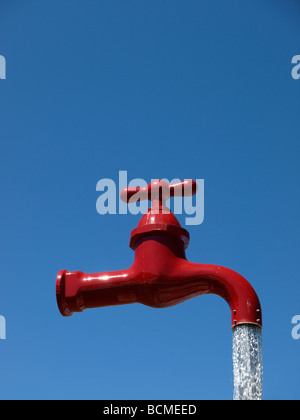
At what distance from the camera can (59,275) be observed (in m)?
4.90

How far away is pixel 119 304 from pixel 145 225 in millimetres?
492

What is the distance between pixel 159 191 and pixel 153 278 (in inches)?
22.5

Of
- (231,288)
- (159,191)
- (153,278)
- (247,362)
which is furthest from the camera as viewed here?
(159,191)

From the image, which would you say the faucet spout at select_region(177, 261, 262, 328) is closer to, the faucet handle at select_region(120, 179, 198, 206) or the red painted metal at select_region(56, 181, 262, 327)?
the red painted metal at select_region(56, 181, 262, 327)

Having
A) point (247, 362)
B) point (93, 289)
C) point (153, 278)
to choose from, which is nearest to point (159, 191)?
point (153, 278)

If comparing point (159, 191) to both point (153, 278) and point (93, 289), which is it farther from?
point (93, 289)

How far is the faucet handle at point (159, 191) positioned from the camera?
5.04 metres

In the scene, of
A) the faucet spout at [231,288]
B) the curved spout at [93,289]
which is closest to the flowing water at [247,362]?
the faucet spout at [231,288]

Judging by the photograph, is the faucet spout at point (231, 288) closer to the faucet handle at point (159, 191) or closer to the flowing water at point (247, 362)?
the flowing water at point (247, 362)

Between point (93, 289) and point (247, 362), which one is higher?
point (93, 289)

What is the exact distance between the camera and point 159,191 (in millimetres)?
5039

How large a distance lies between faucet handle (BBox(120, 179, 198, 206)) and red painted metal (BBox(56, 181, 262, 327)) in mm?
52
